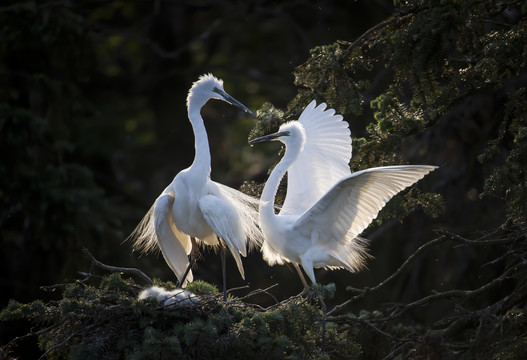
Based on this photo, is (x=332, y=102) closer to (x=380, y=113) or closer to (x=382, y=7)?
(x=380, y=113)

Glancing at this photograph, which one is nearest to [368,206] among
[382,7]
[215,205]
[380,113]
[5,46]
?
[380,113]

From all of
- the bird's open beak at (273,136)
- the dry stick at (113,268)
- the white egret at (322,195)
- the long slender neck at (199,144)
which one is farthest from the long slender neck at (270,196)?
the dry stick at (113,268)

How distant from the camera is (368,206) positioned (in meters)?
4.38

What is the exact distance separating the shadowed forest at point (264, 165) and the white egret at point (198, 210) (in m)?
0.28

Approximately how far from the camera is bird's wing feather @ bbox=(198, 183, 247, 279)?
471 cm

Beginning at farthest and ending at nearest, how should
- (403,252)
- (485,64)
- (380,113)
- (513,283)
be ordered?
(403,252) < (513,283) < (380,113) < (485,64)

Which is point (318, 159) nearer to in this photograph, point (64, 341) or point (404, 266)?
point (404, 266)

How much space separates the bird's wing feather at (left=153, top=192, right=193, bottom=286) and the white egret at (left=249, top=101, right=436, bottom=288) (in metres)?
0.57

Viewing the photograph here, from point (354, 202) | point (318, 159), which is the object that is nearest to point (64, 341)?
point (354, 202)

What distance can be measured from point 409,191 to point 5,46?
413 cm

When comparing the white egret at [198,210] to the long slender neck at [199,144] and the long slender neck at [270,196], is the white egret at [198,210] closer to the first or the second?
the long slender neck at [199,144]

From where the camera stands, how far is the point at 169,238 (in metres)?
5.04

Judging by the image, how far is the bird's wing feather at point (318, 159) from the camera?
520 centimetres

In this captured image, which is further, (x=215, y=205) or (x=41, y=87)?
(x=41, y=87)
